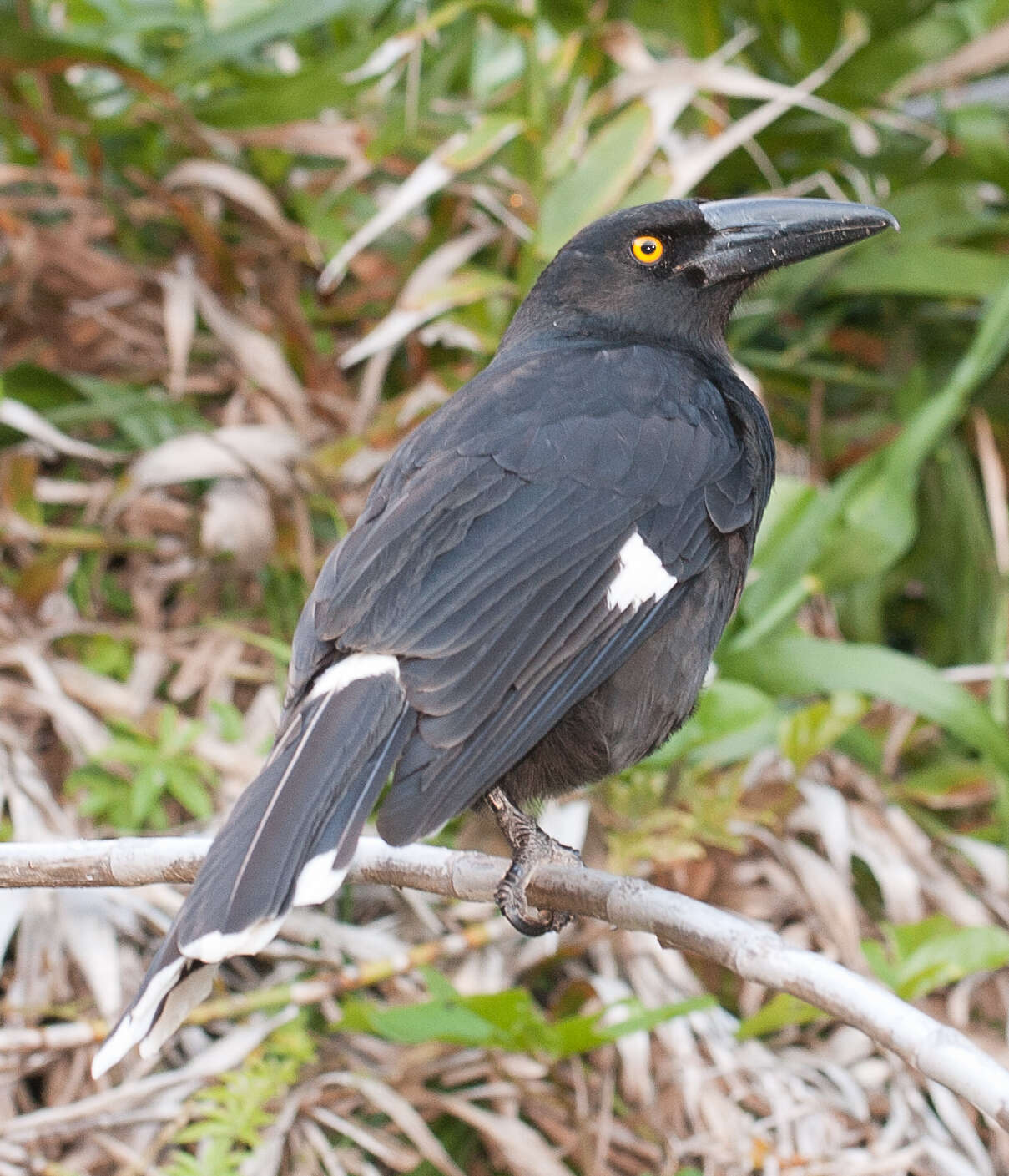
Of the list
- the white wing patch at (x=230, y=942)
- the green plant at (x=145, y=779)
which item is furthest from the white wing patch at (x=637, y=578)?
the green plant at (x=145, y=779)

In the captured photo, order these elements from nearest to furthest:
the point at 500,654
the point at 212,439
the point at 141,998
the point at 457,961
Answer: the point at 141,998 < the point at 500,654 < the point at 457,961 < the point at 212,439

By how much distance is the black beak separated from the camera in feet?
8.12

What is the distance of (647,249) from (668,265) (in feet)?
0.15

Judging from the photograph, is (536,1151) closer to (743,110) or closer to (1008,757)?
(1008,757)

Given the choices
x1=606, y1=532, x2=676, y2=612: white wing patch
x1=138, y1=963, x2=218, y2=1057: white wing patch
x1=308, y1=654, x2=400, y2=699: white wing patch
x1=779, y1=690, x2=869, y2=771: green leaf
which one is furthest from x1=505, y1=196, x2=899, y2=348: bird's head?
x1=138, y1=963, x2=218, y2=1057: white wing patch

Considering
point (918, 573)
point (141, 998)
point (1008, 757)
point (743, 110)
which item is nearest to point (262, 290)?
point (743, 110)

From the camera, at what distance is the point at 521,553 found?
6.87ft

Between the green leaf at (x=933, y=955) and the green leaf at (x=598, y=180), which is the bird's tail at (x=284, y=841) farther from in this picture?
the green leaf at (x=598, y=180)

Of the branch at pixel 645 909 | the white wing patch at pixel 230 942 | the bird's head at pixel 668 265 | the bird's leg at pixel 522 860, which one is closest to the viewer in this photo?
the branch at pixel 645 909

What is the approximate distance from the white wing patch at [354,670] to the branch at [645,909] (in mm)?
221

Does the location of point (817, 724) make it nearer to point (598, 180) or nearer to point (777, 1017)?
point (777, 1017)

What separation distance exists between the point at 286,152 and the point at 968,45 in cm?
180

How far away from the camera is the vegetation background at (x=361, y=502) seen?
278 cm

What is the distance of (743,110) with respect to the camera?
421 centimetres
